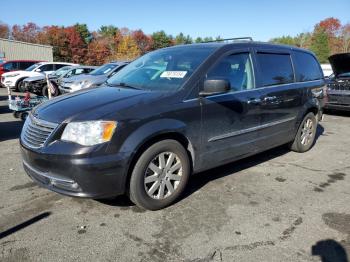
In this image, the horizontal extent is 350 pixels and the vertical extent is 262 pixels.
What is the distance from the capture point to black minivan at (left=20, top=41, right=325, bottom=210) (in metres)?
3.29

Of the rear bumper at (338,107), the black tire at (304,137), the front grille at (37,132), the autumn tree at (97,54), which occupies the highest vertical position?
the autumn tree at (97,54)

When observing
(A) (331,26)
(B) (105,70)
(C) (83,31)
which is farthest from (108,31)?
(B) (105,70)

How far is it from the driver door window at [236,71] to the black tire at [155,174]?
3.31 ft

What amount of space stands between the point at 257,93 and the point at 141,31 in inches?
3682

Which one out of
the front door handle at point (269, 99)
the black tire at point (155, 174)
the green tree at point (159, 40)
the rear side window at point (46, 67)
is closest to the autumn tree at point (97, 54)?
the green tree at point (159, 40)

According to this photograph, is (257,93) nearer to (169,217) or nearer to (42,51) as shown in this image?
(169,217)

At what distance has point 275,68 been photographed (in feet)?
17.2

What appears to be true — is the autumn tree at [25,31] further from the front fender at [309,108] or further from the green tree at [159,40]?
the front fender at [309,108]

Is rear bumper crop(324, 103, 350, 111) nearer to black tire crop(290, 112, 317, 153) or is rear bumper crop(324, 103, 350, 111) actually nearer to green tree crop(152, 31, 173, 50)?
black tire crop(290, 112, 317, 153)

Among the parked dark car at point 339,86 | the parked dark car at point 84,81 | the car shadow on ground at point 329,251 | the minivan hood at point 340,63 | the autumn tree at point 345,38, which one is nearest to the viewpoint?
the car shadow on ground at point 329,251

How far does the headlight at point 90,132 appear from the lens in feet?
10.7

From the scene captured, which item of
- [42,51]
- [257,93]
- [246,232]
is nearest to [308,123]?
[257,93]

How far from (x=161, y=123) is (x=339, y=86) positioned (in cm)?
875

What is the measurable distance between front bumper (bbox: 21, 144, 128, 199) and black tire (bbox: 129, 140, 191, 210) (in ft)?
0.47
